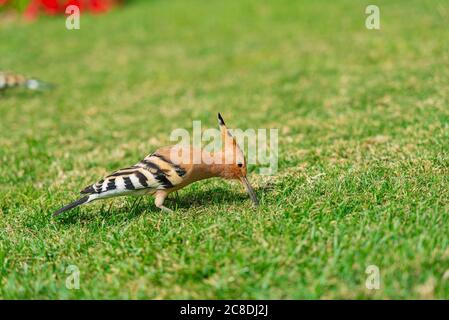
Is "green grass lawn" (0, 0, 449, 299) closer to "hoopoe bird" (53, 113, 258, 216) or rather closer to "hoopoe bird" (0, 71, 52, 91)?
"hoopoe bird" (53, 113, 258, 216)

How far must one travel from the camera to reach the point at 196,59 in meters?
13.4

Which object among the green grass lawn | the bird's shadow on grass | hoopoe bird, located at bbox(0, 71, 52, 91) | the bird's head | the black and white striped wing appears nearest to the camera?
the green grass lawn

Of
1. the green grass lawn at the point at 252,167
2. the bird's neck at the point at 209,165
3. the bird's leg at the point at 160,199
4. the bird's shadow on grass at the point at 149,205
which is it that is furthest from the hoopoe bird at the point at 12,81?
the bird's neck at the point at 209,165

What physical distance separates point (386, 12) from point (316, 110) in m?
6.46

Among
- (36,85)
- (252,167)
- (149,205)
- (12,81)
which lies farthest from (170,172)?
(36,85)

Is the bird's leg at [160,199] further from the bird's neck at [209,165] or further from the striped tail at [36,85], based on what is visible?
the striped tail at [36,85]

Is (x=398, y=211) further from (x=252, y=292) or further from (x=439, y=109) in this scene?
(x=439, y=109)

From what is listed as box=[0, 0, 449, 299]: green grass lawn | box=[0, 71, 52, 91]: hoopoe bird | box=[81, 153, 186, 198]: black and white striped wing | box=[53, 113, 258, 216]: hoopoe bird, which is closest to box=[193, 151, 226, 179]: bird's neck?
box=[53, 113, 258, 216]: hoopoe bird

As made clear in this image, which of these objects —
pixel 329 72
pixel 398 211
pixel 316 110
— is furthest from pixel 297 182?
pixel 329 72

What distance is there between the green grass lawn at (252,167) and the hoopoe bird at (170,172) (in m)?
0.24

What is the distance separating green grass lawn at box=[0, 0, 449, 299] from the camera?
12.7 ft

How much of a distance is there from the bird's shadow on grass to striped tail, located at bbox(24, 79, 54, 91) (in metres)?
6.04

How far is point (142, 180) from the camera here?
480cm

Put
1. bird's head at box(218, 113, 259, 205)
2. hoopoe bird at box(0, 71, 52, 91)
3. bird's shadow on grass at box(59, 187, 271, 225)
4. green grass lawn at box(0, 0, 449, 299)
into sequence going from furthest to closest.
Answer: hoopoe bird at box(0, 71, 52, 91) → bird's shadow on grass at box(59, 187, 271, 225) → bird's head at box(218, 113, 259, 205) → green grass lawn at box(0, 0, 449, 299)
